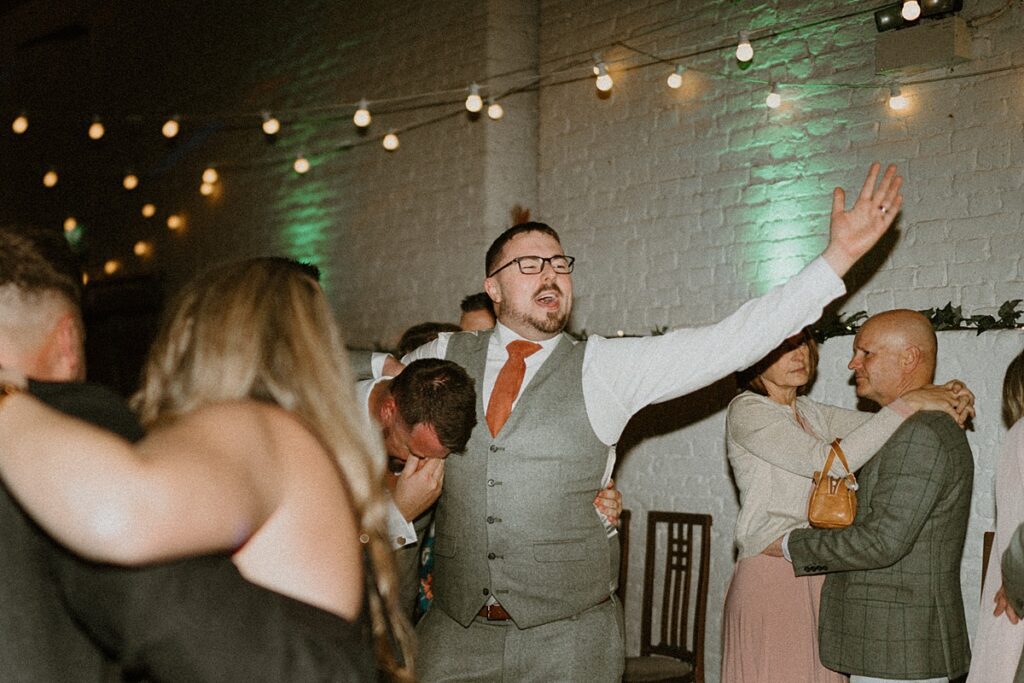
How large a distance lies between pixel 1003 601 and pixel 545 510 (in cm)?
120

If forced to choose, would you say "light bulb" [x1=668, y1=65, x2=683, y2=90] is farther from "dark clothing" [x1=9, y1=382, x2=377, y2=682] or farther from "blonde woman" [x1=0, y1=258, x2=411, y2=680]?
"dark clothing" [x1=9, y1=382, x2=377, y2=682]

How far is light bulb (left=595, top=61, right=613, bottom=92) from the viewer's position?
471cm

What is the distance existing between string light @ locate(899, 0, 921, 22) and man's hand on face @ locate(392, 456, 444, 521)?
A: 2.55m

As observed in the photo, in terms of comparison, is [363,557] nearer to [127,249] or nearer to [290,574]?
[290,574]

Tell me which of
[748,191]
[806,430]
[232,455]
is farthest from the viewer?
[748,191]

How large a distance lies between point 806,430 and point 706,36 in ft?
7.38

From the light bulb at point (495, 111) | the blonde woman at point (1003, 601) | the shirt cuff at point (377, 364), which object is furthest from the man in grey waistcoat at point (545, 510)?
the light bulb at point (495, 111)

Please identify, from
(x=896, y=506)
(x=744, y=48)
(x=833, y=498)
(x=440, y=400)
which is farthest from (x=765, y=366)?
(x=744, y=48)

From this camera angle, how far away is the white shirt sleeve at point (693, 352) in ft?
8.27

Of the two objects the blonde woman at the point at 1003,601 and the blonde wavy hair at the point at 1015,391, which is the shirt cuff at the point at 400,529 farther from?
the blonde wavy hair at the point at 1015,391

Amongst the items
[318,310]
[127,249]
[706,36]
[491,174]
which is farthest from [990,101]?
[127,249]

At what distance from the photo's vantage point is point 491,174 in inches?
A: 218

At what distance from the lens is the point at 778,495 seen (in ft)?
10.6

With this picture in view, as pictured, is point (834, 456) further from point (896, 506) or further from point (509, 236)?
point (509, 236)
